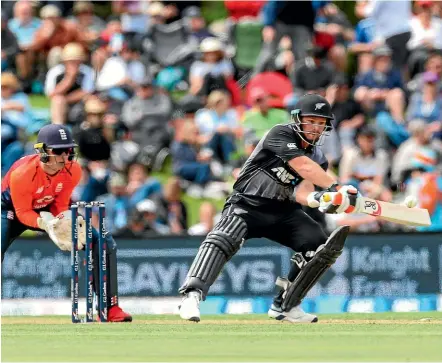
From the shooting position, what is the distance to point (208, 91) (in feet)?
61.9

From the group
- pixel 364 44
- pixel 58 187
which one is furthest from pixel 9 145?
pixel 58 187

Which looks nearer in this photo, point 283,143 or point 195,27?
point 283,143

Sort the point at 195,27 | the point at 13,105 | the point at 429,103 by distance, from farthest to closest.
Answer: the point at 195,27 < the point at 13,105 < the point at 429,103

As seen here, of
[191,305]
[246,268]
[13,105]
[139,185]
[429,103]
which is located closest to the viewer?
[191,305]

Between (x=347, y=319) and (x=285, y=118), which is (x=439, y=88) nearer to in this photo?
(x=285, y=118)

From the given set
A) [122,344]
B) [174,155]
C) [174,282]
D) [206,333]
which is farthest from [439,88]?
[122,344]

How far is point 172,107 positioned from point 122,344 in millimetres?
9197

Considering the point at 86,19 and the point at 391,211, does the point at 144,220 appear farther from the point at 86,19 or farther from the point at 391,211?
the point at 391,211

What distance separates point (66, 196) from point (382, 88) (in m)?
6.79

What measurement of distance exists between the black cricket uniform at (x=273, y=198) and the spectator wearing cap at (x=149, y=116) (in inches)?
246

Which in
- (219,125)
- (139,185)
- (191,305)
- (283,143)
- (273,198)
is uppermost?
(219,125)

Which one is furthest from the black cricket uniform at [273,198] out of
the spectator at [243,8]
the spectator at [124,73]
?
the spectator at [243,8]

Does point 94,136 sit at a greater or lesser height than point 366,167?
greater

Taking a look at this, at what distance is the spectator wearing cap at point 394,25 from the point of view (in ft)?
62.9
